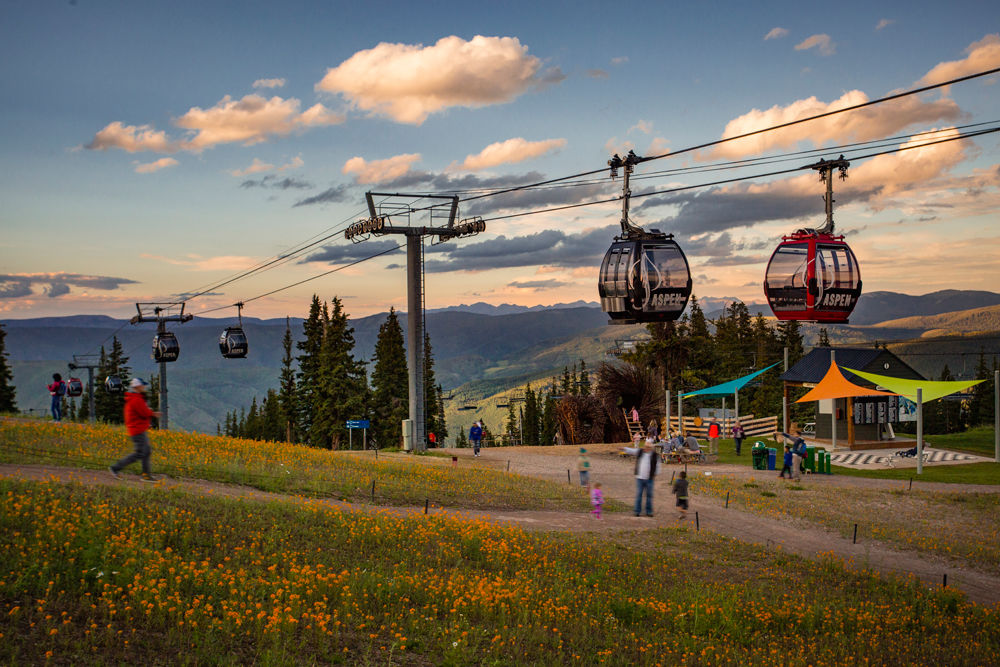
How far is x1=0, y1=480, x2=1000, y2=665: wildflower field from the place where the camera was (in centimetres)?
930

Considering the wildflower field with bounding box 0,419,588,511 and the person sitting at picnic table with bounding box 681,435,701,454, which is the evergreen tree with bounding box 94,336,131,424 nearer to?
the wildflower field with bounding box 0,419,588,511

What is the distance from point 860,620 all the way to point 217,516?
1143 centimetres

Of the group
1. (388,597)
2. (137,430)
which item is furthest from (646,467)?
(137,430)

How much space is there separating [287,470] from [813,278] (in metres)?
15.1

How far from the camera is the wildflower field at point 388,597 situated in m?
9.30

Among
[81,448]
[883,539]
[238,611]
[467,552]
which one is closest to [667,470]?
[883,539]

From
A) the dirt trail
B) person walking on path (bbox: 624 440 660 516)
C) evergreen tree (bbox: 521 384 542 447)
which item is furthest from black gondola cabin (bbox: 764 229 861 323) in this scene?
evergreen tree (bbox: 521 384 542 447)

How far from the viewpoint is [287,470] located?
883 inches

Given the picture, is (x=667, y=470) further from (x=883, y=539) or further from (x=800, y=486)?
(x=883, y=539)

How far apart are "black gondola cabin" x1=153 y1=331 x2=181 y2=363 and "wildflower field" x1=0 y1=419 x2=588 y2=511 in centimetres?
2077

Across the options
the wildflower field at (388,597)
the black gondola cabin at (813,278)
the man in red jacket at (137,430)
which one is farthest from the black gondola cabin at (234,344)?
the black gondola cabin at (813,278)

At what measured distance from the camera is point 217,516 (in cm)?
1405

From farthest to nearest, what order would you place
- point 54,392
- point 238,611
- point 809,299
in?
1. point 54,392
2. point 809,299
3. point 238,611

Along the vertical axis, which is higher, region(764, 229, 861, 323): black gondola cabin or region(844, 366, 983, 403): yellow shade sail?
region(764, 229, 861, 323): black gondola cabin
